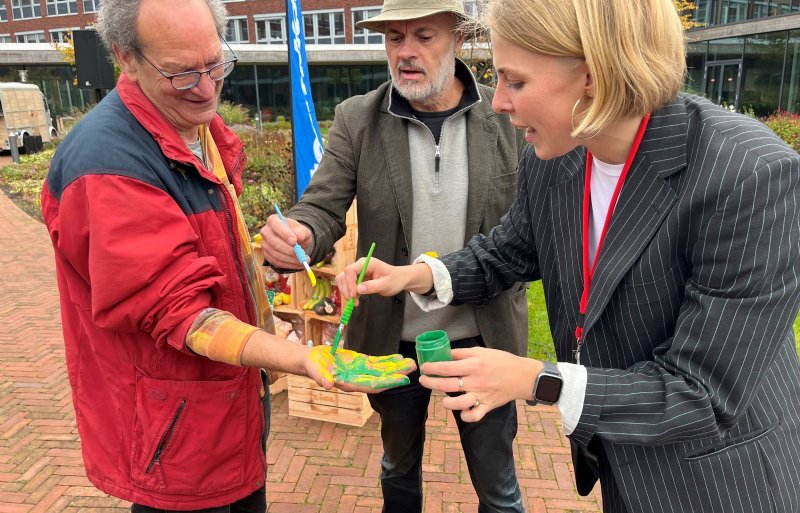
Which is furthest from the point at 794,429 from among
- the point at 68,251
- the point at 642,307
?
the point at 68,251

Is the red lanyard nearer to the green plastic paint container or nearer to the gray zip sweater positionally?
the green plastic paint container

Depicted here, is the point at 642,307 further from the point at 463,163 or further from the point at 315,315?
the point at 315,315

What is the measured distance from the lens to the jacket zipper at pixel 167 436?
1853 millimetres

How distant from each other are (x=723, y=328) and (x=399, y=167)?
147 cm

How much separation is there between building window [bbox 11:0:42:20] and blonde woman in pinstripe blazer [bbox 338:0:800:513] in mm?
49663

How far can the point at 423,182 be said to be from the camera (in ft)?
8.32

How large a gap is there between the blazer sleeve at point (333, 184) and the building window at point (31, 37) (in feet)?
158

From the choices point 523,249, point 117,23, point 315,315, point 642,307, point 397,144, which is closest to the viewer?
point 642,307

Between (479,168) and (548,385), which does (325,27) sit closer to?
(479,168)

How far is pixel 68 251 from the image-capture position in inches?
66.6

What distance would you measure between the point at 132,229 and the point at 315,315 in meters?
2.70

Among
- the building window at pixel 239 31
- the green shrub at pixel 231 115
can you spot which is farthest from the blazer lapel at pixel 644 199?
the building window at pixel 239 31

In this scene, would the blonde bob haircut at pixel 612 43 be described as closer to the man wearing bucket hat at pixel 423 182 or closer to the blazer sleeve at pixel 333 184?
the man wearing bucket hat at pixel 423 182

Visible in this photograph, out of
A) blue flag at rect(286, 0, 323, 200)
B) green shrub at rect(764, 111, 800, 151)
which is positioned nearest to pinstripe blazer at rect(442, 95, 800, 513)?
blue flag at rect(286, 0, 323, 200)
